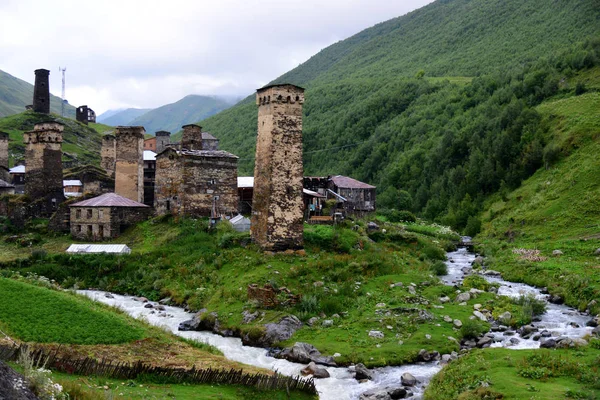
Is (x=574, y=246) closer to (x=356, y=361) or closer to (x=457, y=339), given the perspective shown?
(x=457, y=339)

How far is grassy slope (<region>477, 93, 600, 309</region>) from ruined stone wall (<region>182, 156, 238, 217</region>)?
21.8m

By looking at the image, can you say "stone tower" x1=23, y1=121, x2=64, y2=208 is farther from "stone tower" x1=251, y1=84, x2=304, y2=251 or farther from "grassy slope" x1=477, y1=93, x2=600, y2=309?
"grassy slope" x1=477, y1=93, x2=600, y2=309

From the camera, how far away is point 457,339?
88.1ft

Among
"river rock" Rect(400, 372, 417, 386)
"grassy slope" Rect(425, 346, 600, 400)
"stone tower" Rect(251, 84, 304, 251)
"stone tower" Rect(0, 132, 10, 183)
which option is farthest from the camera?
"stone tower" Rect(0, 132, 10, 183)

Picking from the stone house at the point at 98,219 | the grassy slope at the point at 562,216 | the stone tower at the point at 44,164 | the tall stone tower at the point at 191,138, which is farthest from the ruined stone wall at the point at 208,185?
the grassy slope at the point at 562,216

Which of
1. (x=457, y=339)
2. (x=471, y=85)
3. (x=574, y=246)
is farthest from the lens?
(x=471, y=85)

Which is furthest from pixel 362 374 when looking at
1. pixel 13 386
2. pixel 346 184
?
pixel 346 184

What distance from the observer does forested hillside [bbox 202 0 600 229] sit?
2857 inches

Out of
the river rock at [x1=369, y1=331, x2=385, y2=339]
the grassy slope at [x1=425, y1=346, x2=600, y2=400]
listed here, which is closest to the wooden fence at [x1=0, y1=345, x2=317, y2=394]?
the grassy slope at [x1=425, y1=346, x2=600, y2=400]

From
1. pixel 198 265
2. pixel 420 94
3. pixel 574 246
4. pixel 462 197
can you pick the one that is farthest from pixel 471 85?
pixel 198 265

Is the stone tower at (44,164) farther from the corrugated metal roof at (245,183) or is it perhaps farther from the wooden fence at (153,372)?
the wooden fence at (153,372)

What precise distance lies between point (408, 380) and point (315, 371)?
12.4 feet

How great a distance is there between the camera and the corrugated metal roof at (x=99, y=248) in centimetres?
4228

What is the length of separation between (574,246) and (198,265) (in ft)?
89.9
